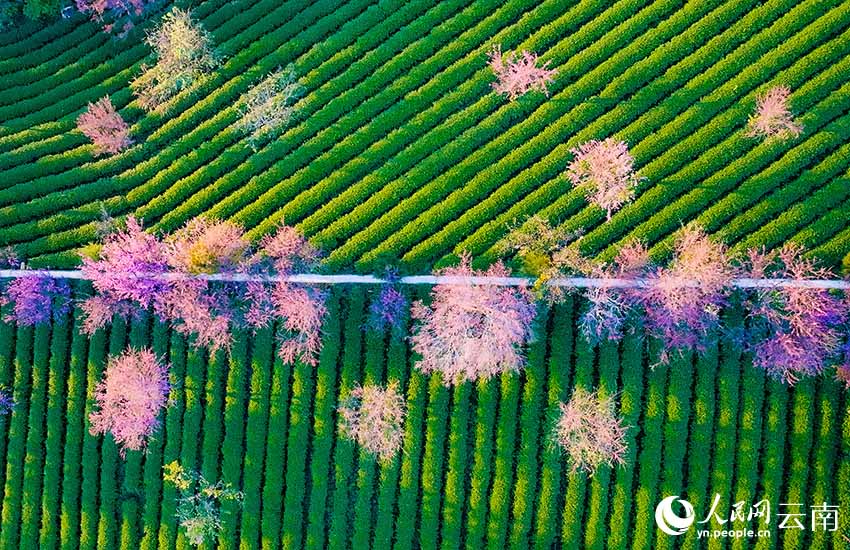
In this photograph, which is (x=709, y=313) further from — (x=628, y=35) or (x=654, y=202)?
(x=628, y=35)

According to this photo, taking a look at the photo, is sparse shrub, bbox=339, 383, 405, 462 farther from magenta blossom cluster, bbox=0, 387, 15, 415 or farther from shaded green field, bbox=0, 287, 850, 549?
magenta blossom cluster, bbox=0, 387, 15, 415

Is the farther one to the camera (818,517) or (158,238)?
(158,238)

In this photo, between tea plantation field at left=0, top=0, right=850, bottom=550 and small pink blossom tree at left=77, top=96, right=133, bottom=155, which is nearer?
tea plantation field at left=0, top=0, right=850, bottom=550

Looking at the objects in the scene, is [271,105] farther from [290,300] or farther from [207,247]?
[290,300]

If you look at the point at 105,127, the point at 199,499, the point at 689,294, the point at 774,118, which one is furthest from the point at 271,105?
the point at 774,118

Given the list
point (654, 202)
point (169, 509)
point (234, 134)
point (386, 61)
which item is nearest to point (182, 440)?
point (169, 509)

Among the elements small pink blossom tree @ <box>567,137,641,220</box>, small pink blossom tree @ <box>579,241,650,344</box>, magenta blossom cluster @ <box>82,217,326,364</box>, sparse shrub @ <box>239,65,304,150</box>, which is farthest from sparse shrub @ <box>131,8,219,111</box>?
small pink blossom tree @ <box>579,241,650,344</box>
